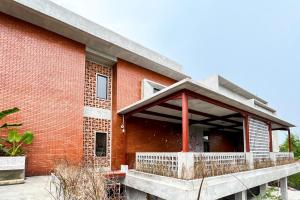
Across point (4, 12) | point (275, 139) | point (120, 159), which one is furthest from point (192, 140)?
point (4, 12)

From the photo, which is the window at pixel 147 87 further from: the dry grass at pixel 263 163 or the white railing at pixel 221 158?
the dry grass at pixel 263 163

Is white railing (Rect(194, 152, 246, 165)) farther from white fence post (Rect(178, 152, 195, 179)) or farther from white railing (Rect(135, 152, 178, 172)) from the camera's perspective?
white railing (Rect(135, 152, 178, 172))

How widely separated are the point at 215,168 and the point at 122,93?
6492 millimetres

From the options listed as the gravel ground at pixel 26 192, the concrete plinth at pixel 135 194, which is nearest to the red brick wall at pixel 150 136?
the concrete plinth at pixel 135 194

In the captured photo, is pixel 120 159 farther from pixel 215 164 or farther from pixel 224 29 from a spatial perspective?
pixel 224 29

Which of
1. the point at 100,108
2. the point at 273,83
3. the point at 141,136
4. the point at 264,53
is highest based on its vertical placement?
the point at 264,53

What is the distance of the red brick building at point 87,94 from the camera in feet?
30.2

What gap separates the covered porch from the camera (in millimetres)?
7984

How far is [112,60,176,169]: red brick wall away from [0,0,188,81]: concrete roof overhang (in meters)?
0.51

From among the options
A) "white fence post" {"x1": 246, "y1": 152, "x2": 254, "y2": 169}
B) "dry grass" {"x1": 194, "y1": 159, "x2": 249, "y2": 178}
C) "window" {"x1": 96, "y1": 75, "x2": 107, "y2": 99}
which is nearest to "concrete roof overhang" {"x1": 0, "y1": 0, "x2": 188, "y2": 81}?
"window" {"x1": 96, "y1": 75, "x2": 107, "y2": 99}

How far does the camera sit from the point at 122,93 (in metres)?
12.8

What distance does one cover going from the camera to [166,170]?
7.97 m

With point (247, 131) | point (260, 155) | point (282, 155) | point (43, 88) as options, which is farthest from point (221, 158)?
point (282, 155)

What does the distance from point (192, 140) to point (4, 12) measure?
13.8 metres
